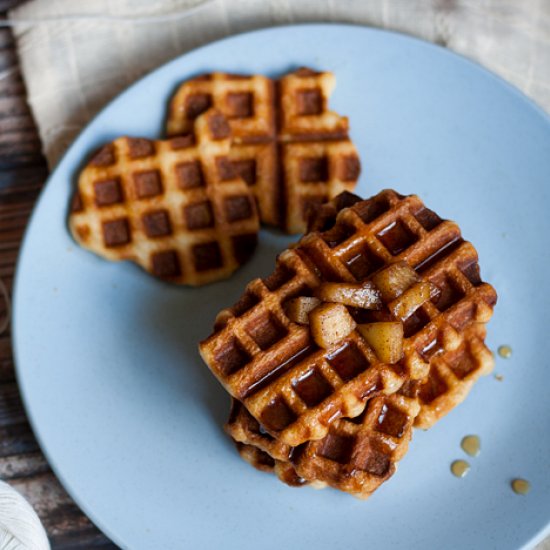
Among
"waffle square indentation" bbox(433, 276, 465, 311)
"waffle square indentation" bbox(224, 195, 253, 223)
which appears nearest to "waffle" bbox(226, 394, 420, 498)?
"waffle square indentation" bbox(433, 276, 465, 311)

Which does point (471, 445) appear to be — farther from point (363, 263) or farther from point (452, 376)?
point (363, 263)

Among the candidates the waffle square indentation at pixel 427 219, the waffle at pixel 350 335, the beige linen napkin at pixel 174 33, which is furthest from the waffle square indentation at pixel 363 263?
the beige linen napkin at pixel 174 33

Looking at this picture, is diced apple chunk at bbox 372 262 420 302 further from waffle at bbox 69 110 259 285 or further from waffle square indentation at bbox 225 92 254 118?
waffle square indentation at bbox 225 92 254 118

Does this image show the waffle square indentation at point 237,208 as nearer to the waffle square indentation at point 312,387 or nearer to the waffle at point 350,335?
the waffle at point 350,335

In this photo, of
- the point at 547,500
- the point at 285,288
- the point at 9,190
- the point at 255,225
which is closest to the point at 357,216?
the point at 285,288

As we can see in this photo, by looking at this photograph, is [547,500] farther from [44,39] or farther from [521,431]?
[44,39]

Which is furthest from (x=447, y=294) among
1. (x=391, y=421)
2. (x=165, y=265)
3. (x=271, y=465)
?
(x=165, y=265)
